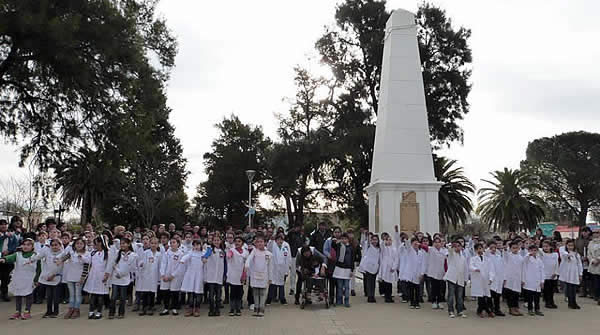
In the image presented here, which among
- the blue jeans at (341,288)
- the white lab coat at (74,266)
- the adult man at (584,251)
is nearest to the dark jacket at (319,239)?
the blue jeans at (341,288)

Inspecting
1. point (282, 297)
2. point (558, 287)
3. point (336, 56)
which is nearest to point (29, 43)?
point (282, 297)

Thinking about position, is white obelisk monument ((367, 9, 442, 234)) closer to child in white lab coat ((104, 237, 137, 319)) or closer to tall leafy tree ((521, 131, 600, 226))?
child in white lab coat ((104, 237, 137, 319))

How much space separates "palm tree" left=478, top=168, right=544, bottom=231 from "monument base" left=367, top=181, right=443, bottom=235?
2527 cm

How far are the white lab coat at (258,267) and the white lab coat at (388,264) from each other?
363 centimetres

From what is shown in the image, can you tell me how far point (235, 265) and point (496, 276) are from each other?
5279 mm

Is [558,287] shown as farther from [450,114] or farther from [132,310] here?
[450,114]

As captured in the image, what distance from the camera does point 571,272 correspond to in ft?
41.1

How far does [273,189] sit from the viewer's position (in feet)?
124

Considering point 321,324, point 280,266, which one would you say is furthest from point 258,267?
point 321,324

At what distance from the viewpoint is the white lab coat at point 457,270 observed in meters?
10.9

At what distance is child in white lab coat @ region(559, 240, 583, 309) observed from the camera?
12.4m

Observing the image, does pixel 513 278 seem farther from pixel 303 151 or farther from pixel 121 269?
pixel 303 151

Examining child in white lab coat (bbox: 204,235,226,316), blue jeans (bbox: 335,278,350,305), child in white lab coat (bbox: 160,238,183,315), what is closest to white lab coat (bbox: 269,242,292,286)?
blue jeans (bbox: 335,278,350,305)

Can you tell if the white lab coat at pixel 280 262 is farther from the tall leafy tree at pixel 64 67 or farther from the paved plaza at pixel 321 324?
the tall leafy tree at pixel 64 67
